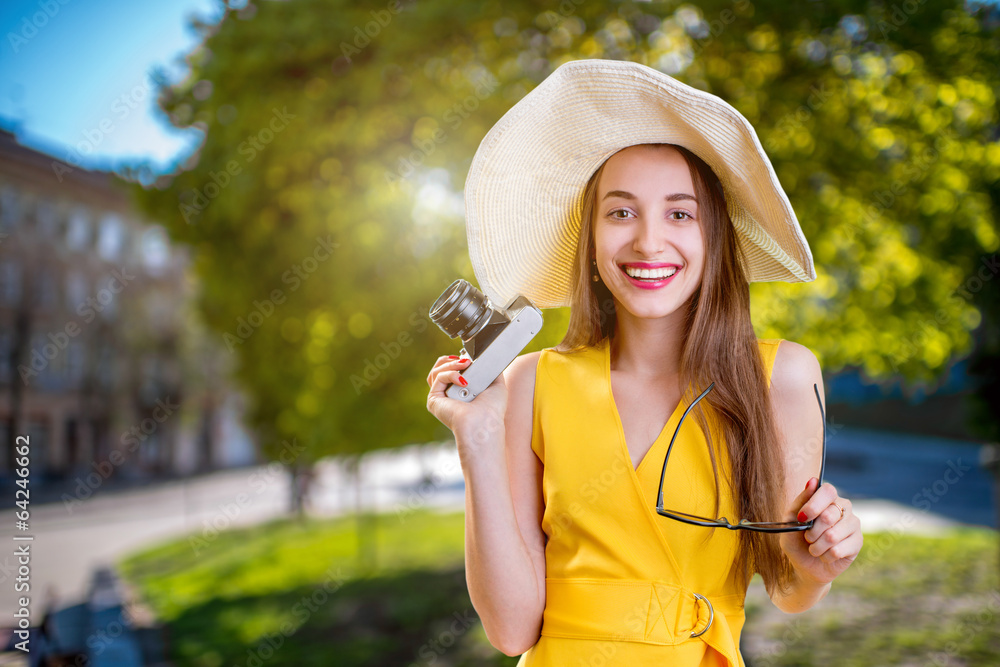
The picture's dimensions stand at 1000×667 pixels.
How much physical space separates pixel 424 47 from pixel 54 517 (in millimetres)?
17599

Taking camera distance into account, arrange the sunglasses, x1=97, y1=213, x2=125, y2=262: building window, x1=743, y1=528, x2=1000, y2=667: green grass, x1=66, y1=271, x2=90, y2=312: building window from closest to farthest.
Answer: the sunglasses < x1=743, y1=528, x2=1000, y2=667: green grass < x1=66, y1=271, x2=90, y2=312: building window < x1=97, y1=213, x2=125, y2=262: building window

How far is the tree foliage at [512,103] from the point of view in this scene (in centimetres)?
396

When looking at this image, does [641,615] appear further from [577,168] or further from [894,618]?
[894,618]

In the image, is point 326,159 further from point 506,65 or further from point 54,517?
point 54,517

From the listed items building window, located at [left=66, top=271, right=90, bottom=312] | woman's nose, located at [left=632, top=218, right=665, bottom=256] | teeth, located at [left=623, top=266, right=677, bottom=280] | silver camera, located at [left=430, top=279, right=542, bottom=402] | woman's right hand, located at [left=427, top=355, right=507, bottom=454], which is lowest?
building window, located at [left=66, top=271, right=90, bottom=312]

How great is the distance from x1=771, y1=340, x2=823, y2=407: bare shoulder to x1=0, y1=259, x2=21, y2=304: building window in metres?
13.4

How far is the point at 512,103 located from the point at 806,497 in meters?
3.18

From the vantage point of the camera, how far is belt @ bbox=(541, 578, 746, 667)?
1.24m

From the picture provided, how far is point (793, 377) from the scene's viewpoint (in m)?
1.33

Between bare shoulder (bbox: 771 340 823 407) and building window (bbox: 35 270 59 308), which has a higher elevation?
bare shoulder (bbox: 771 340 823 407)

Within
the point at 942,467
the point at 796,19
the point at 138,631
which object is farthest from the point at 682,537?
the point at 942,467

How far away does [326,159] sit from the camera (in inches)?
184

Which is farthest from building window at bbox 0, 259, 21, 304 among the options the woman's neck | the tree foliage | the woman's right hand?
the woman's neck

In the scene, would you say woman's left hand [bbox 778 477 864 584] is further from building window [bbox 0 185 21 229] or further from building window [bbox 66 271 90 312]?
building window [bbox 66 271 90 312]
